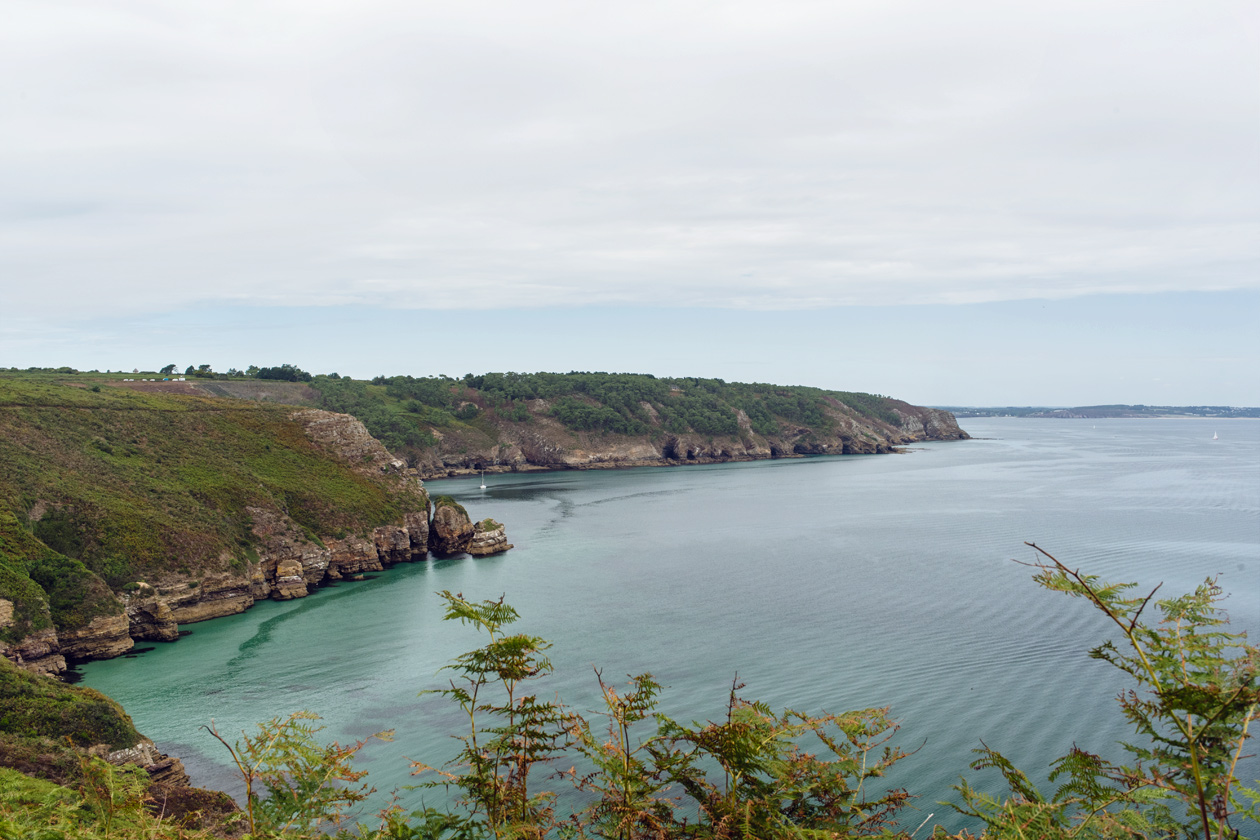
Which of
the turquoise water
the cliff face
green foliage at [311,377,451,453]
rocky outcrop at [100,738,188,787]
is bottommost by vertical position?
the turquoise water

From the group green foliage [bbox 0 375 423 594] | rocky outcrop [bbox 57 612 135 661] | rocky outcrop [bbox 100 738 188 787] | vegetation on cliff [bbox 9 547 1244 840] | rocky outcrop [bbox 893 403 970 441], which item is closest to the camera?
vegetation on cliff [bbox 9 547 1244 840]

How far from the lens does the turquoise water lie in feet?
69.9

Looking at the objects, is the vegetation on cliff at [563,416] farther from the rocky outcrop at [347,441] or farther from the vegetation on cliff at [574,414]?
the rocky outcrop at [347,441]

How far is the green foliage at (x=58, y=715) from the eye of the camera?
16234 millimetres

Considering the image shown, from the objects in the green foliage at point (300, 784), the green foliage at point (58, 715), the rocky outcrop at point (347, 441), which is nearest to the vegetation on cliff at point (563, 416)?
the rocky outcrop at point (347, 441)

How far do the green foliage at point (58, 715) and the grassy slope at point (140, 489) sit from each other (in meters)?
8.56

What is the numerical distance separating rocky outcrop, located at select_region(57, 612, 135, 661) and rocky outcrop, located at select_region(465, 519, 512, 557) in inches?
889

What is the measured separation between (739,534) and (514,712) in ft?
164

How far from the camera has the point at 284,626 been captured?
32.3 m

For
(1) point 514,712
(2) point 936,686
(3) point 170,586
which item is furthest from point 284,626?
(1) point 514,712

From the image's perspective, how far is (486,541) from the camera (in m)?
49.0

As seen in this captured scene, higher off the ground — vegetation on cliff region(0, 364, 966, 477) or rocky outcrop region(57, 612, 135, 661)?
vegetation on cliff region(0, 364, 966, 477)

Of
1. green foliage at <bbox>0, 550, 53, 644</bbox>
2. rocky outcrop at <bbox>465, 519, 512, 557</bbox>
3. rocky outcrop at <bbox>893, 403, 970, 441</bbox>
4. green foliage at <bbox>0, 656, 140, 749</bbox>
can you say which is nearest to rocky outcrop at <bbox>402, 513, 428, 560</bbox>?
rocky outcrop at <bbox>465, 519, 512, 557</bbox>

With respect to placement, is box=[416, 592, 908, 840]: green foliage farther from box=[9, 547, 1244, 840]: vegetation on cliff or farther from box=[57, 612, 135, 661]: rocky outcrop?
box=[57, 612, 135, 661]: rocky outcrop
